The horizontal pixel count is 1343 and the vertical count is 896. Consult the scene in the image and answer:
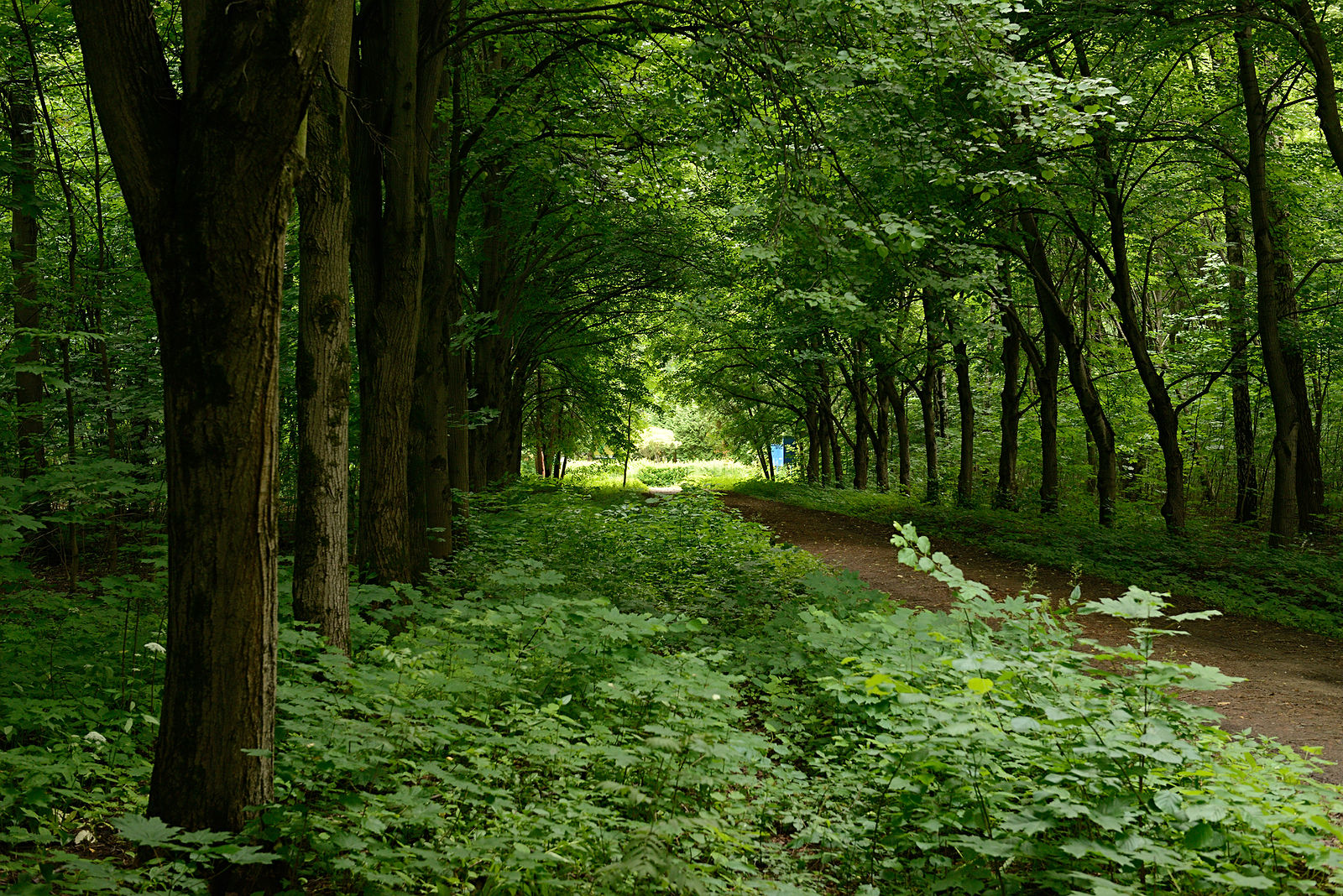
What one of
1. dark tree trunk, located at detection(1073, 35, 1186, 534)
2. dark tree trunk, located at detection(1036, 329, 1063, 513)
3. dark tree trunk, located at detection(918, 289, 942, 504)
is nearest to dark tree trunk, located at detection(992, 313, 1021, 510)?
dark tree trunk, located at detection(1036, 329, 1063, 513)

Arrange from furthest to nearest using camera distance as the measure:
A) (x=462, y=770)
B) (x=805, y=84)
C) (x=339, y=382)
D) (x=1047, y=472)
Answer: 1. (x=1047, y=472)
2. (x=805, y=84)
3. (x=339, y=382)
4. (x=462, y=770)

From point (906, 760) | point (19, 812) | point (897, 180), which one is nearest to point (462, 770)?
point (19, 812)

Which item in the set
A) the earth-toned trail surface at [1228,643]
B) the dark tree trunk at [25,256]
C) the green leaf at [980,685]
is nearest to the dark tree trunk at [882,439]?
the earth-toned trail surface at [1228,643]

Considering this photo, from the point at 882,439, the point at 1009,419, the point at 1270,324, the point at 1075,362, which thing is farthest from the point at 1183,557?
the point at 882,439

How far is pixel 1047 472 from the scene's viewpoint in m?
17.6

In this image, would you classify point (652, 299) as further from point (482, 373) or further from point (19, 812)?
point (19, 812)

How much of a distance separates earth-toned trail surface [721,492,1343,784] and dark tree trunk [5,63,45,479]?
32.8 ft

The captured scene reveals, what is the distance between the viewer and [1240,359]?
15.6 meters

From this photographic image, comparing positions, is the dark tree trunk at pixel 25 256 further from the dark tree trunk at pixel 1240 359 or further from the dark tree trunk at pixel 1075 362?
the dark tree trunk at pixel 1240 359

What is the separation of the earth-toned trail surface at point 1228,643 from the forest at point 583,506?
0.17 metres

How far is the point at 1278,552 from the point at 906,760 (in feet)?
39.2

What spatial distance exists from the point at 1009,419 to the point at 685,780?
1726 cm

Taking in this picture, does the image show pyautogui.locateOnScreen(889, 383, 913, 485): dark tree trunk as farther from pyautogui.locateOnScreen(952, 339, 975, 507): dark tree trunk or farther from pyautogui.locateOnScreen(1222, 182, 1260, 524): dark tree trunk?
pyautogui.locateOnScreen(1222, 182, 1260, 524): dark tree trunk

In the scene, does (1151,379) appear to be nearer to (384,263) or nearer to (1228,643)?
(1228,643)
